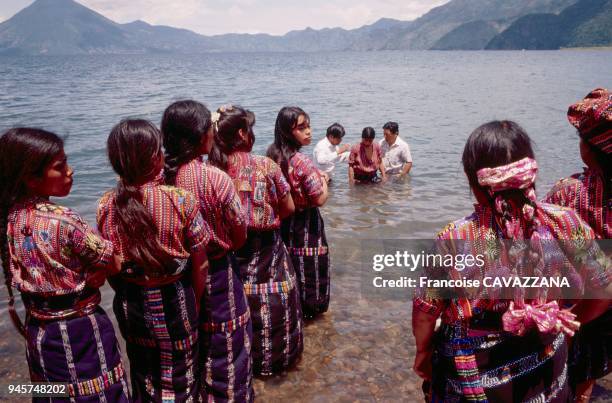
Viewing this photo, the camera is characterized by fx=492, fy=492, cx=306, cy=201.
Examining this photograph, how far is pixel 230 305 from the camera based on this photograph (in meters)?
2.88

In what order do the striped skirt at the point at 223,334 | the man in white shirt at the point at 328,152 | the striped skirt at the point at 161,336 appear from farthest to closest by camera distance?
the man in white shirt at the point at 328,152 < the striped skirt at the point at 223,334 < the striped skirt at the point at 161,336

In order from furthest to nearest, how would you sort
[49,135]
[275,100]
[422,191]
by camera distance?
1. [275,100]
2. [422,191]
3. [49,135]

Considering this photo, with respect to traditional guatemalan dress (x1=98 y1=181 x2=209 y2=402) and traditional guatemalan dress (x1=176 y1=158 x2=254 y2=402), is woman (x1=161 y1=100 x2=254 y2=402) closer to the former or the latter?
traditional guatemalan dress (x1=176 y1=158 x2=254 y2=402)

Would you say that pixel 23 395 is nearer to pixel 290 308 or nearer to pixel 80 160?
pixel 290 308

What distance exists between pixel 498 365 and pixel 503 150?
2.88ft

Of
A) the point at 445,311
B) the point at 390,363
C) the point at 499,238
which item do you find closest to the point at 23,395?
the point at 390,363

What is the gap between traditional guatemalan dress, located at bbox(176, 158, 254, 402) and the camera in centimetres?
270

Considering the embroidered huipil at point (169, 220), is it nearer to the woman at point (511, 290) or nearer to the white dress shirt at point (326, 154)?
the woman at point (511, 290)

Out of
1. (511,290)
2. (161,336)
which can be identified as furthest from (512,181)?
(161,336)

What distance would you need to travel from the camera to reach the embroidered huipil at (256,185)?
10.7ft

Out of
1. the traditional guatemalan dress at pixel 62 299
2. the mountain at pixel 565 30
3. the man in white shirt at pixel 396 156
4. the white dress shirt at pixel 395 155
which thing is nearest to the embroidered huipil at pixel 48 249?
the traditional guatemalan dress at pixel 62 299

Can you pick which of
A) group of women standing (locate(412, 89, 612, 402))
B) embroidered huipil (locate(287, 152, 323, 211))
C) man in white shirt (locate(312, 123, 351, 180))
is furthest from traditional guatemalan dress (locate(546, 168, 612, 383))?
man in white shirt (locate(312, 123, 351, 180))

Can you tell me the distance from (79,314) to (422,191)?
8.50m

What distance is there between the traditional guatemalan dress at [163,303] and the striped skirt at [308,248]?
1514mm
